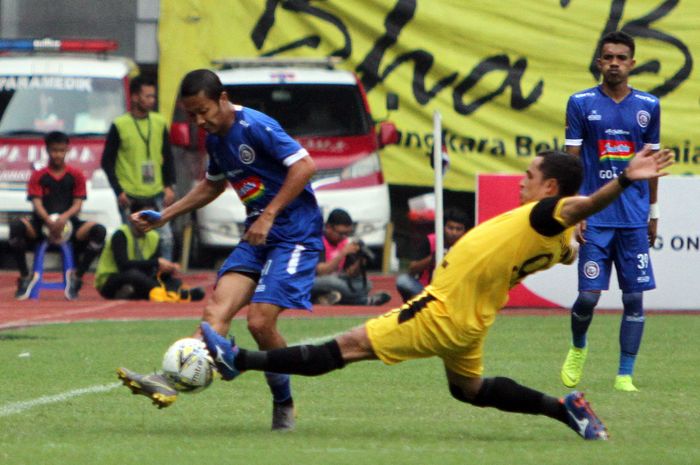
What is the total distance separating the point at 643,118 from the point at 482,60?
11.1 metres

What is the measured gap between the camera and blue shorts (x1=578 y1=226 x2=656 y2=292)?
1034 cm


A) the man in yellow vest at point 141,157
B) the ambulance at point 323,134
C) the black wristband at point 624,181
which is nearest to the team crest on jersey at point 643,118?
the black wristband at point 624,181

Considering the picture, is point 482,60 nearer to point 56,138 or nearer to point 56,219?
point 56,138

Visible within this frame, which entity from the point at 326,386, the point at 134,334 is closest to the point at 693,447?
the point at 326,386

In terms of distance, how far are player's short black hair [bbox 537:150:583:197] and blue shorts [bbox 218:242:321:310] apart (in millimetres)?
1358

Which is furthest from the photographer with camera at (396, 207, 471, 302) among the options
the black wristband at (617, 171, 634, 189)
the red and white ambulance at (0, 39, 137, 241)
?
the black wristband at (617, 171, 634, 189)

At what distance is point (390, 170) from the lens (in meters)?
21.5

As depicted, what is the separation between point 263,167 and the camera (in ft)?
27.5

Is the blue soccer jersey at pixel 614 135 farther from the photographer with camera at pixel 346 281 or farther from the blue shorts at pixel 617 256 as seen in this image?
the photographer with camera at pixel 346 281

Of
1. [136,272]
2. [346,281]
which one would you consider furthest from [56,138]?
[346,281]

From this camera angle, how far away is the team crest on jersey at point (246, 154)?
328 inches

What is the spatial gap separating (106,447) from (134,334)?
6533 millimetres

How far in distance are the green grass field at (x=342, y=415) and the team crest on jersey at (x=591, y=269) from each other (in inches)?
26.7

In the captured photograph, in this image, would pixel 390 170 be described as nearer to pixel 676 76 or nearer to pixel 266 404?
pixel 676 76
